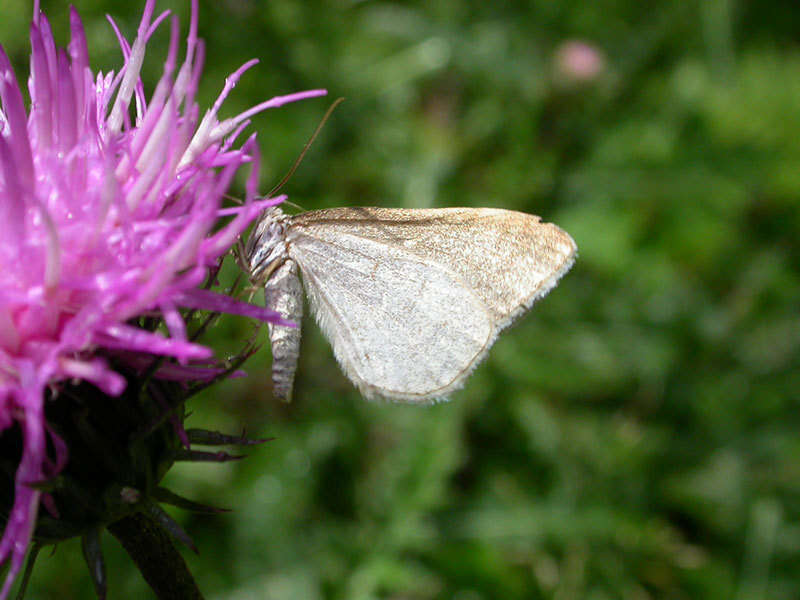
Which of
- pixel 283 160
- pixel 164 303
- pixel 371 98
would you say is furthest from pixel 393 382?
pixel 371 98

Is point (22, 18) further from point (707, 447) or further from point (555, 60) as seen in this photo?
point (707, 447)

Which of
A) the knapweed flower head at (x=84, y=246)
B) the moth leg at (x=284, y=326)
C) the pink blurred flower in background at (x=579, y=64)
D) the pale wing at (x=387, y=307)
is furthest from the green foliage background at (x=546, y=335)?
the knapweed flower head at (x=84, y=246)

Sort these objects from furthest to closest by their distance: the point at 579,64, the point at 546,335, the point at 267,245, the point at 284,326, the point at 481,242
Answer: the point at 579,64 → the point at 546,335 → the point at 481,242 → the point at 267,245 → the point at 284,326

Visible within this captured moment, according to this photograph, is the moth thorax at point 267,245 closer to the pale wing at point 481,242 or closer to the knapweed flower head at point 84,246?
the pale wing at point 481,242

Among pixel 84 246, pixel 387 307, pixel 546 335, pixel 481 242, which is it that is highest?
pixel 84 246

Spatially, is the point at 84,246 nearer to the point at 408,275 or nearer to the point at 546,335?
the point at 408,275

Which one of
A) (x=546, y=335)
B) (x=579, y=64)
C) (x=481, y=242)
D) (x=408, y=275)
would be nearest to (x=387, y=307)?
(x=408, y=275)

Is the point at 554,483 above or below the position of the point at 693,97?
below

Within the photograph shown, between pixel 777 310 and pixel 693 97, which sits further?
pixel 693 97
